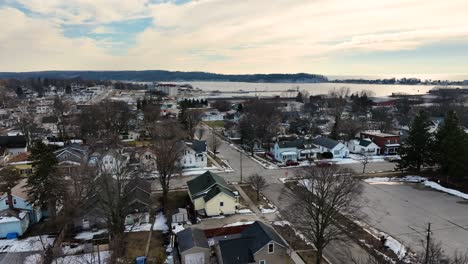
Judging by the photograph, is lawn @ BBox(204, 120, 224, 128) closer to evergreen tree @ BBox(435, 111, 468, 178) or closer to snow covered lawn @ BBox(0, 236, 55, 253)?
evergreen tree @ BBox(435, 111, 468, 178)

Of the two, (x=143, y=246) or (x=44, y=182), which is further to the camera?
(x=44, y=182)

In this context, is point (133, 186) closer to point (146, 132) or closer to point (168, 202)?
point (168, 202)

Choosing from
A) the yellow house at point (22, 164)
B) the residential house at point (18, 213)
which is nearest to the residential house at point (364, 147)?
the residential house at point (18, 213)

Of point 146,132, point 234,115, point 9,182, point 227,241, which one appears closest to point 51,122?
point 146,132

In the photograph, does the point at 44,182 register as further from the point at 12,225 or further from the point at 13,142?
the point at 13,142

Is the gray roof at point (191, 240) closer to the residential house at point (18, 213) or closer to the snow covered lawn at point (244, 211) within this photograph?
the snow covered lawn at point (244, 211)

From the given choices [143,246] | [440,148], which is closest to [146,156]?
[143,246]
